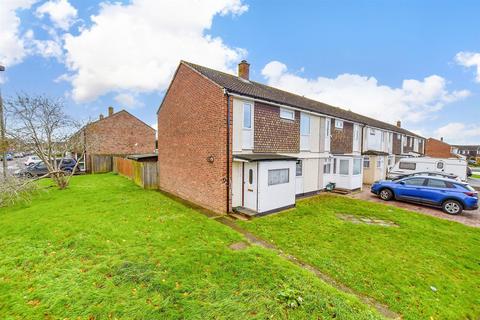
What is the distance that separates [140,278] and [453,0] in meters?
17.1

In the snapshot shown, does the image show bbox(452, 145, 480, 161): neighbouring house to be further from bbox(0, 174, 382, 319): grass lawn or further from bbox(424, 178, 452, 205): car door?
bbox(0, 174, 382, 319): grass lawn

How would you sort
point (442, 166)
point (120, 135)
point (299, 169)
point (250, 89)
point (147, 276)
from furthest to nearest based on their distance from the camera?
point (120, 135) < point (442, 166) < point (299, 169) < point (250, 89) < point (147, 276)

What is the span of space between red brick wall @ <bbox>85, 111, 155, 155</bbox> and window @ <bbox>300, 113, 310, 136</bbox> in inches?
908

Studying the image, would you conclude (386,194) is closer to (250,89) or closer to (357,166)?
(357,166)

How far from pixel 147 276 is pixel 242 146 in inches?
257

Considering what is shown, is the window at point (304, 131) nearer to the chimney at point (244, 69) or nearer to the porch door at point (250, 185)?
the chimney at point (244, 69)

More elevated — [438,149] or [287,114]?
[287,114]

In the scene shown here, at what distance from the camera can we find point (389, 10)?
38.0 ft

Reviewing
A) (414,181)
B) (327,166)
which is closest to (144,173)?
(327,166)

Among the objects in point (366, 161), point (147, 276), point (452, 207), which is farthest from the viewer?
point (366, 161)

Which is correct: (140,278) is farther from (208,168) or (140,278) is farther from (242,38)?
(242,38)

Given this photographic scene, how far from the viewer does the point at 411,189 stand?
38.5ft

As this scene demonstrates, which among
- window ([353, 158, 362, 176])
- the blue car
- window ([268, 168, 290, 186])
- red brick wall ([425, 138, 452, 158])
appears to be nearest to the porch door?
window ([268, 168, 290, 186])

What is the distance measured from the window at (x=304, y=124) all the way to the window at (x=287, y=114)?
3.09 feet
